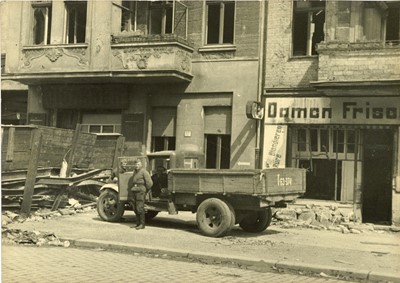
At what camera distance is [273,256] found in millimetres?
9148

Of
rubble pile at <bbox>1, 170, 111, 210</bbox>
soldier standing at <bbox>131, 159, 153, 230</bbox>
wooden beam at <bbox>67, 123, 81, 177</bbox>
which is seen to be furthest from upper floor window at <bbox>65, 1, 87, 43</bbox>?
soldier standing at <bbox>131, 159, 153, 230</bbox>

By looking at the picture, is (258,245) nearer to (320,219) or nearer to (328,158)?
(320,219)

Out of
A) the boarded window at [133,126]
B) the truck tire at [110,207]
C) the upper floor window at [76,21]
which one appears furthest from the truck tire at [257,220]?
the upper floor window at [76,21]

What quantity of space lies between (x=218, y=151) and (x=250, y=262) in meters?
9.35

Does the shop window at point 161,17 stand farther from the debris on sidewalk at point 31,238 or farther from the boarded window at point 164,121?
the debris on sidewalk at point 31,238

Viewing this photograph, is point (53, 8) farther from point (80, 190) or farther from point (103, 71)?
point (80, 190)

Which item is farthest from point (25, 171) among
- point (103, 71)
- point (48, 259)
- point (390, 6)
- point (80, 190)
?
point (390, 6)

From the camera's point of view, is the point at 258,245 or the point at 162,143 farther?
the point at 162,143

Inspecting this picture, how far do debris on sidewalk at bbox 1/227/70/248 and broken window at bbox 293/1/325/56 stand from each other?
9854 mm

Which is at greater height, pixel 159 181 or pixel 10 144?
pixel 10 144

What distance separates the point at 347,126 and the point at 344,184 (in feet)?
5.69

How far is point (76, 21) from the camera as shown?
1948 cm

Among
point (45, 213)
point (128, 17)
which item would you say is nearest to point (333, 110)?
point (128, 17)

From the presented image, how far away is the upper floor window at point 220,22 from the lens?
1775cm
